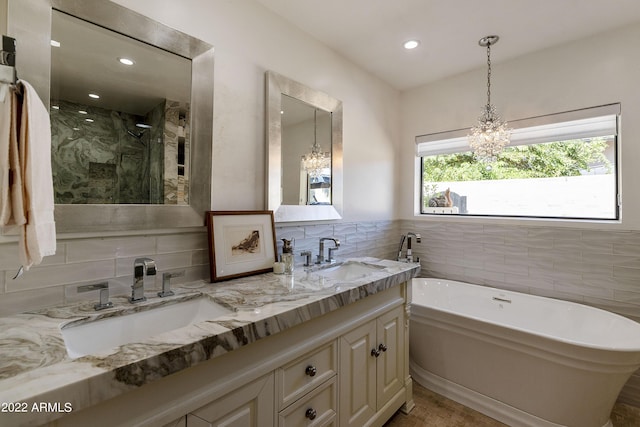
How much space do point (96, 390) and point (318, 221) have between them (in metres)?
1.67

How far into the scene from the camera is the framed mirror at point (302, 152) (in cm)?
186

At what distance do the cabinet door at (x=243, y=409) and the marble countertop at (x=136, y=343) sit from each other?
0.62 ft

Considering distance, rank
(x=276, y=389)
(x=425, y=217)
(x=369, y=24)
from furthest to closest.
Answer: (x=425, y=217)
(x=369, y=24)
(x=276, y=389)

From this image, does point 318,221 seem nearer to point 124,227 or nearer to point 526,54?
point 124,227

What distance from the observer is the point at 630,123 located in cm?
208

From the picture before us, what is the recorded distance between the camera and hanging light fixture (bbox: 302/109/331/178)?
6.96ft

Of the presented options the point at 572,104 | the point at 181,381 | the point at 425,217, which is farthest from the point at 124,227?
the point at 572,104

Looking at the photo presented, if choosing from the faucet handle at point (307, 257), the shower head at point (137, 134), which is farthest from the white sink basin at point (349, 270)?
the shower head at point (137, 134)

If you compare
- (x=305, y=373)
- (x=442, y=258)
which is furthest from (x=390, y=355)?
(x=442, y=258)

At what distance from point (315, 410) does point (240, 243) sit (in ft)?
2.95

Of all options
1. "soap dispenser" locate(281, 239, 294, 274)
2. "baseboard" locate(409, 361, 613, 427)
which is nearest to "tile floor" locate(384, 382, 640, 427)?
"baseboard" locate(409, 361, 613, 427)

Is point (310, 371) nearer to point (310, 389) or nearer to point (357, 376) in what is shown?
point (310, 389)

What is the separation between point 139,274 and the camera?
1210mm

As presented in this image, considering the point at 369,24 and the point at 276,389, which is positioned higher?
the point at 369,24
